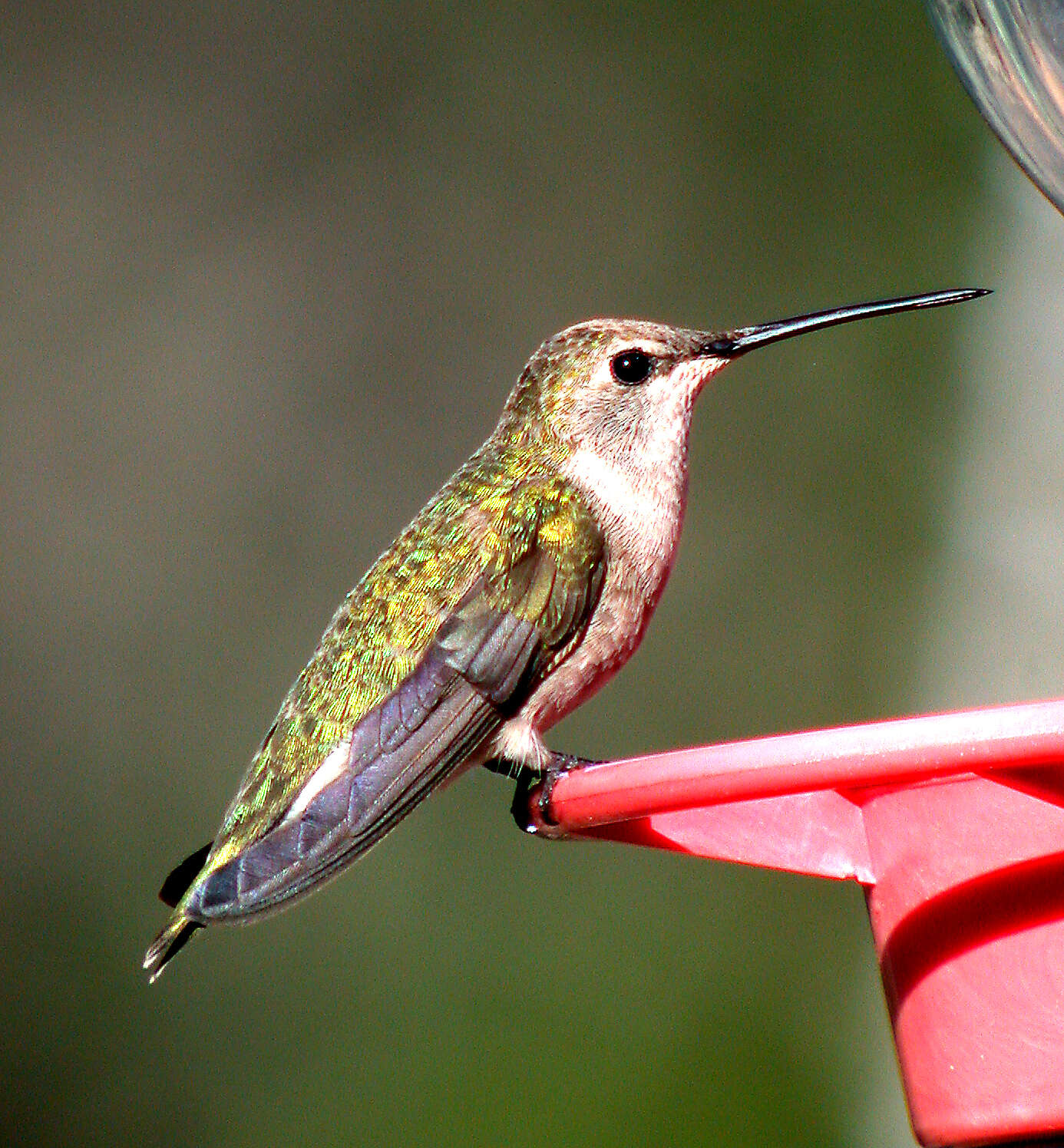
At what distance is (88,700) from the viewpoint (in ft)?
Result: 20.1

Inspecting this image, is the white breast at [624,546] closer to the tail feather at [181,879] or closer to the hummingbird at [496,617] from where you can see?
the hummingbird at [496,617]

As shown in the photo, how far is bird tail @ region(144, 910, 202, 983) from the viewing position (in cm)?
208

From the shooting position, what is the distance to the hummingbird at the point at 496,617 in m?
1.95

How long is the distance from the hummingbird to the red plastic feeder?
55cm

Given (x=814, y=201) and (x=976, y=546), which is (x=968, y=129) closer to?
(x=814, y=201)

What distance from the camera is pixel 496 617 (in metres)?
2.27

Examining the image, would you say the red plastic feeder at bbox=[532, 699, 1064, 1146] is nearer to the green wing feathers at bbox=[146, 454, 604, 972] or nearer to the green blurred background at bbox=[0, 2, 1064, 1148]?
the green wing feathers at bbox=[146, 454, 604, 972]

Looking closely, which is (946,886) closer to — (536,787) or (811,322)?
(536,787)

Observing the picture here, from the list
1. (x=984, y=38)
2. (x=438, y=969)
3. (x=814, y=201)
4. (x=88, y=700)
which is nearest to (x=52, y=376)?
(x=88, y=700)

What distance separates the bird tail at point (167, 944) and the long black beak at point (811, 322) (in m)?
→ 1.21

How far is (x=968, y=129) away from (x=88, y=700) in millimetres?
5211

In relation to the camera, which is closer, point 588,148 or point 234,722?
point 234,722

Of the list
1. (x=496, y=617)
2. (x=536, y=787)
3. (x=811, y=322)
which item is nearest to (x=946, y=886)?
(x=536, y=787)

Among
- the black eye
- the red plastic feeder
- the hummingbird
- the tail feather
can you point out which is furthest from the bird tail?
the black eye
